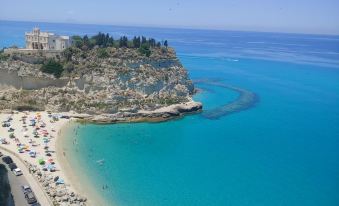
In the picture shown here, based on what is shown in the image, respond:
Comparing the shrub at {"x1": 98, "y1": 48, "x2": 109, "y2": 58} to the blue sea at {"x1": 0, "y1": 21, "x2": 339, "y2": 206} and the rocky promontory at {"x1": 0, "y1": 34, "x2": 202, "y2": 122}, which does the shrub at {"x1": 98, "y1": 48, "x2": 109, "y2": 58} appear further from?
the blue sea at {"x1": 0, "y1": 21, "x2": 339, "y2": 206}

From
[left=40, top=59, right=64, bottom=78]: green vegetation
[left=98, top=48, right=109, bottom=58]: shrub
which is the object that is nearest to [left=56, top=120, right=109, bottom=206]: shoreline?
[left=40, top=59, right=64, bottom=78]: green vegetation

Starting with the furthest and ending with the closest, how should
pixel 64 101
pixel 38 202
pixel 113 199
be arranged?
pixel 64 101
pixel 113 199
pixel 38 202

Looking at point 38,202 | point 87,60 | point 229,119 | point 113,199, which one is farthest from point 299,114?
point 38,202

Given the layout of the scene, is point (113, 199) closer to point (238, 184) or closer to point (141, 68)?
point (238, 184)

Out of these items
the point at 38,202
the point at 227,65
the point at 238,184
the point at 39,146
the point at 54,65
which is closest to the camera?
the point at 38,202

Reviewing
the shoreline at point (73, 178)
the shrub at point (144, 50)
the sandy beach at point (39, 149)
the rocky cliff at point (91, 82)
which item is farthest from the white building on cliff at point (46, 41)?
the shoreline at point (73, 178)

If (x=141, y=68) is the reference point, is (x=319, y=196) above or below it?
below

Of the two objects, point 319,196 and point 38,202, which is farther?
point 319,196

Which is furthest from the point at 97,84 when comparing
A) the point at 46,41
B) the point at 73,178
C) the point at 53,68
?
the point at 73,178
